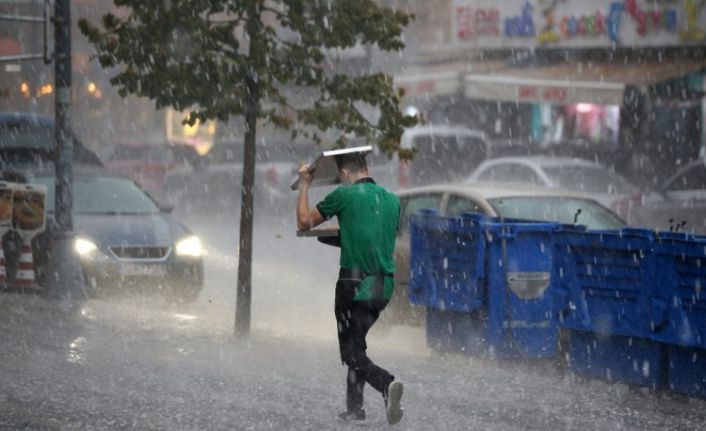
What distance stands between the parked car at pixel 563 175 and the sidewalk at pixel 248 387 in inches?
384

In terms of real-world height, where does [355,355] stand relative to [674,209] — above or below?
above

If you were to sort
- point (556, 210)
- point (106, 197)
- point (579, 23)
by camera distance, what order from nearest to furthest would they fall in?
point (556, 210) → point (106, 197) → point (579, 23)

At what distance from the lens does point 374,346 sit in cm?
1319

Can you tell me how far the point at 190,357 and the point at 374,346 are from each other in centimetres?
208

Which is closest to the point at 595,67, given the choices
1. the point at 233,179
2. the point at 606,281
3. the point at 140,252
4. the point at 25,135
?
the point at 233,179

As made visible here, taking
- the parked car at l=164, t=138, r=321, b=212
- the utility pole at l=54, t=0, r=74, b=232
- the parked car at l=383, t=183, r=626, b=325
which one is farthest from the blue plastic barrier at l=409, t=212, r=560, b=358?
the parked car at l=164, t=138, r=321, b=212

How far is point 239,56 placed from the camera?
12.6 metres

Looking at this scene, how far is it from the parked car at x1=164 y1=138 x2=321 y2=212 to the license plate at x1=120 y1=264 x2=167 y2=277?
15.1 metres

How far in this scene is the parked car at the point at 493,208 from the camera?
13.3 meters

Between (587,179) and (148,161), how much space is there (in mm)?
17743

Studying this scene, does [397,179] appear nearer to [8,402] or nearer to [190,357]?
[190,357]

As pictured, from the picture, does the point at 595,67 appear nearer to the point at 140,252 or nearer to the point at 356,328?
the point at 140,252

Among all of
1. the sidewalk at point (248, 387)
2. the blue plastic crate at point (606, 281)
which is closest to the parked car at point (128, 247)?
the sidewalk at point (248, 387)

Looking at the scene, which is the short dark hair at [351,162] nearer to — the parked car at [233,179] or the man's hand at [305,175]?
the man's hand at [305,175]
